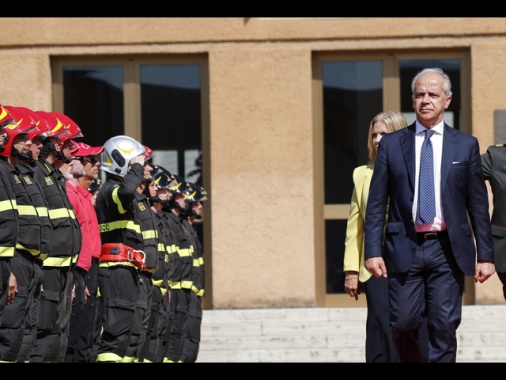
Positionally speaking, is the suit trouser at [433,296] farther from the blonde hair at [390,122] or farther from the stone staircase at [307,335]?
the stone staircase at [307,335]

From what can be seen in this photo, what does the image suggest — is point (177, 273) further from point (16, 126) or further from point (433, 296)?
point (433, 296)

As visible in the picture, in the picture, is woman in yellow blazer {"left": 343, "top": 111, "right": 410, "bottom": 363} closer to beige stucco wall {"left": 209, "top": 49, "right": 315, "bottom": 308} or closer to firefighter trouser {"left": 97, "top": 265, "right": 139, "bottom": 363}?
firefighter trouser {"left": 97, "top": 265, "right": 139, "bottom": 363}

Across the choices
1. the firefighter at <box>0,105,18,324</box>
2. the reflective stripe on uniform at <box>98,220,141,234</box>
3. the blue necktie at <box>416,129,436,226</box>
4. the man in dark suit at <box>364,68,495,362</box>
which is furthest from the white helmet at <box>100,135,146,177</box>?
the blue necktie at <box>416,129,436,226</box>

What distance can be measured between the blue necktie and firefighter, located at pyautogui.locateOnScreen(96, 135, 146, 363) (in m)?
4.60

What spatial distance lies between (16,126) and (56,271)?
123 centimetres

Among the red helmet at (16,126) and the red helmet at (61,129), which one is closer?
the red helmet at (16,126)

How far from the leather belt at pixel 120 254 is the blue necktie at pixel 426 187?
16.7 ft

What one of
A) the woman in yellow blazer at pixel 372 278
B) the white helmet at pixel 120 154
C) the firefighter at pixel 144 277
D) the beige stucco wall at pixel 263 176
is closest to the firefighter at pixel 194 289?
the beige stucco wall at pixel 263 176

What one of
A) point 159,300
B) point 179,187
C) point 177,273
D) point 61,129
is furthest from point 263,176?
point 61,129

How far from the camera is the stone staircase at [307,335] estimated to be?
15.6 metres

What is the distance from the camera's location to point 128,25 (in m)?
18.5
